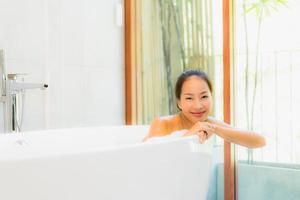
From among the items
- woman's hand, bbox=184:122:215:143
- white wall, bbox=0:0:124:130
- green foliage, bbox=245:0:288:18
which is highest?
green foliage, bbox=245:0:288:18

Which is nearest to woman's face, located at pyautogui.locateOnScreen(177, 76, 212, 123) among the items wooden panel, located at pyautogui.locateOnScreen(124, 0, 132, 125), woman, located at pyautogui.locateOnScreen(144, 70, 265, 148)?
woman, located at pyautogui.locateOnScreen(144, 70, 265, 148)

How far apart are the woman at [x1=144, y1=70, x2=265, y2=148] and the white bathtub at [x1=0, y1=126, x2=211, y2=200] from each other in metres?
0.09

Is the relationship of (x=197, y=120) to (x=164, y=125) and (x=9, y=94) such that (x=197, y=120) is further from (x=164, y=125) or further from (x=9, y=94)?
(x=9, y=94)

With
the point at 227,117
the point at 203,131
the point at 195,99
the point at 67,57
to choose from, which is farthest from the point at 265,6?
the point at 67,57

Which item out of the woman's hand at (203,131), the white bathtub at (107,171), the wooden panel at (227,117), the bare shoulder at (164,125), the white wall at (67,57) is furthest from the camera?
the wooden panel at (227,117)

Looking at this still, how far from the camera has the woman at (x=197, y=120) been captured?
146cm

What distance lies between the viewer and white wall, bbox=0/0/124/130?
187cm

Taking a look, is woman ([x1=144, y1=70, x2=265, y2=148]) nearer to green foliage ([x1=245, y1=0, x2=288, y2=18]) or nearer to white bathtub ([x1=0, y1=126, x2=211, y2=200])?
white bathtub ([x1=0, y1=126, x2=211, y2=200])

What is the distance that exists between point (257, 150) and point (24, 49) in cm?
117

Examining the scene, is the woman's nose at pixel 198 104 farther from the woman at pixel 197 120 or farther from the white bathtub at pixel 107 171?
the white bathtub at pixel 107 171

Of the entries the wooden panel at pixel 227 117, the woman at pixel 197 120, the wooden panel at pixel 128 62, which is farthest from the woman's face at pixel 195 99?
the wooden panel at pixel 128 62

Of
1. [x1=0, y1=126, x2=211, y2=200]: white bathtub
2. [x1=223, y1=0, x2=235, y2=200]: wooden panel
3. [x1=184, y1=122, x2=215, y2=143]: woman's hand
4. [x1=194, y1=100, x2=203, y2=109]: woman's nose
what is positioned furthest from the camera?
[x1=223, y1=0, x2=235, y2=200]: wooden panel

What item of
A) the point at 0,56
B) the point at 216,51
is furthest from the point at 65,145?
the point at 216,51

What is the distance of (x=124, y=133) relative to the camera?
1871mm
